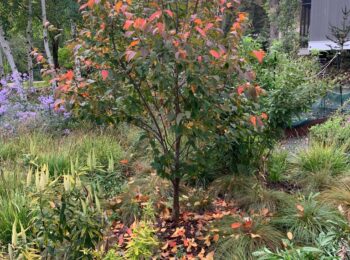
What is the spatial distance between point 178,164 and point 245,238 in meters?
0.84

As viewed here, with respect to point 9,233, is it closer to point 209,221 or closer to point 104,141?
point 209,221

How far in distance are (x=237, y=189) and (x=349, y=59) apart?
49.0 feet

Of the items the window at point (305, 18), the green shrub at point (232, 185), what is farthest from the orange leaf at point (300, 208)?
the window at point (305, 18)

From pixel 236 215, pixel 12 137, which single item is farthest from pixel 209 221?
pixel 12 137

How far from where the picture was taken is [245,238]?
3230 mm

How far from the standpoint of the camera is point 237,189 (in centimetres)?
430

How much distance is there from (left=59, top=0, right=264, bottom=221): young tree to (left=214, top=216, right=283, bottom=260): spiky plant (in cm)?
61

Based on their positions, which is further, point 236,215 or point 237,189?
point 237,189

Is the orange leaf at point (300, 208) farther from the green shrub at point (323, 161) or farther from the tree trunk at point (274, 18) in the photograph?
the tree trunk at point (274, 18)

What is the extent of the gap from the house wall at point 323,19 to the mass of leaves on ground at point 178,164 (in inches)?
513

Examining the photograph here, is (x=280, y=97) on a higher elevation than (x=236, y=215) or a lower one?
higher

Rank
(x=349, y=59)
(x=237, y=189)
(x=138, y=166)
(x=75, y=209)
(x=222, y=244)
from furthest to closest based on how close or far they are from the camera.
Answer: (x=349, y=59) → (x=138, y=166) → (x=237, y=189) → (x=222, y=244) → (x=75, y=209)

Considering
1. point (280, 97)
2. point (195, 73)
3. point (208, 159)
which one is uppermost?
point (195, 73)

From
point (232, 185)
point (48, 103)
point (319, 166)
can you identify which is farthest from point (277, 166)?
point (48, 103)
